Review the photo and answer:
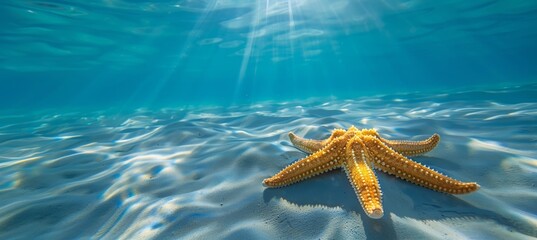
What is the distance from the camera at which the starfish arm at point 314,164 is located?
8.55 ft

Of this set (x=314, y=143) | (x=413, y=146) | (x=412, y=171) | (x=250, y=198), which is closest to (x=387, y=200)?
(x=412, y=171)

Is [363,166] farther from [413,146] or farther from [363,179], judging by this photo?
[413,146]

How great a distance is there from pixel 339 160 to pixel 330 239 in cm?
80

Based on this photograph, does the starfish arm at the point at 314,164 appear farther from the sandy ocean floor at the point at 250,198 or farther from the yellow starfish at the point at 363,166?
the sandy ocean floor at the point at 250,198

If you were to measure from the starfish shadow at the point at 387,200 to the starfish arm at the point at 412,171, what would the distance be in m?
0.22

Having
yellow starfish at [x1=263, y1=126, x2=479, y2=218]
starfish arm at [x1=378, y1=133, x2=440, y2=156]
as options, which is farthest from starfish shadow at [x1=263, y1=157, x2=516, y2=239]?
starfish arm at [x1=378, y1=133, x2=440, y2=156]

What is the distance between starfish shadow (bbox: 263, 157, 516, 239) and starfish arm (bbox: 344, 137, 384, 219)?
11.8 inches

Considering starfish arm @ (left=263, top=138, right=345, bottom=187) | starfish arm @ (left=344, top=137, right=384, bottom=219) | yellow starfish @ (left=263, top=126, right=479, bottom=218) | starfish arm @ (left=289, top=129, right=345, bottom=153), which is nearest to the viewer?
starfish arm @ (left=344, top=137, right=384, bottom=219)

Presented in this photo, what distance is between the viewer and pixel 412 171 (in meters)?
→ 2.36

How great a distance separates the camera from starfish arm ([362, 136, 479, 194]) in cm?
220

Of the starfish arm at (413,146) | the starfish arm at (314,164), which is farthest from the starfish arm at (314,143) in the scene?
the starfish arm at (413,146)

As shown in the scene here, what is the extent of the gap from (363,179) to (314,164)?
0.58 metres

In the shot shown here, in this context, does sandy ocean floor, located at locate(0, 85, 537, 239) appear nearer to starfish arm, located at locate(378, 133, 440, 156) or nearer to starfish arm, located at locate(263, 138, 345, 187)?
starfish arm, located at locate(263, 138, 345, 187)

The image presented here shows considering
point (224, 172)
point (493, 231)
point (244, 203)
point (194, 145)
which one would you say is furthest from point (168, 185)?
point (493, 231)
